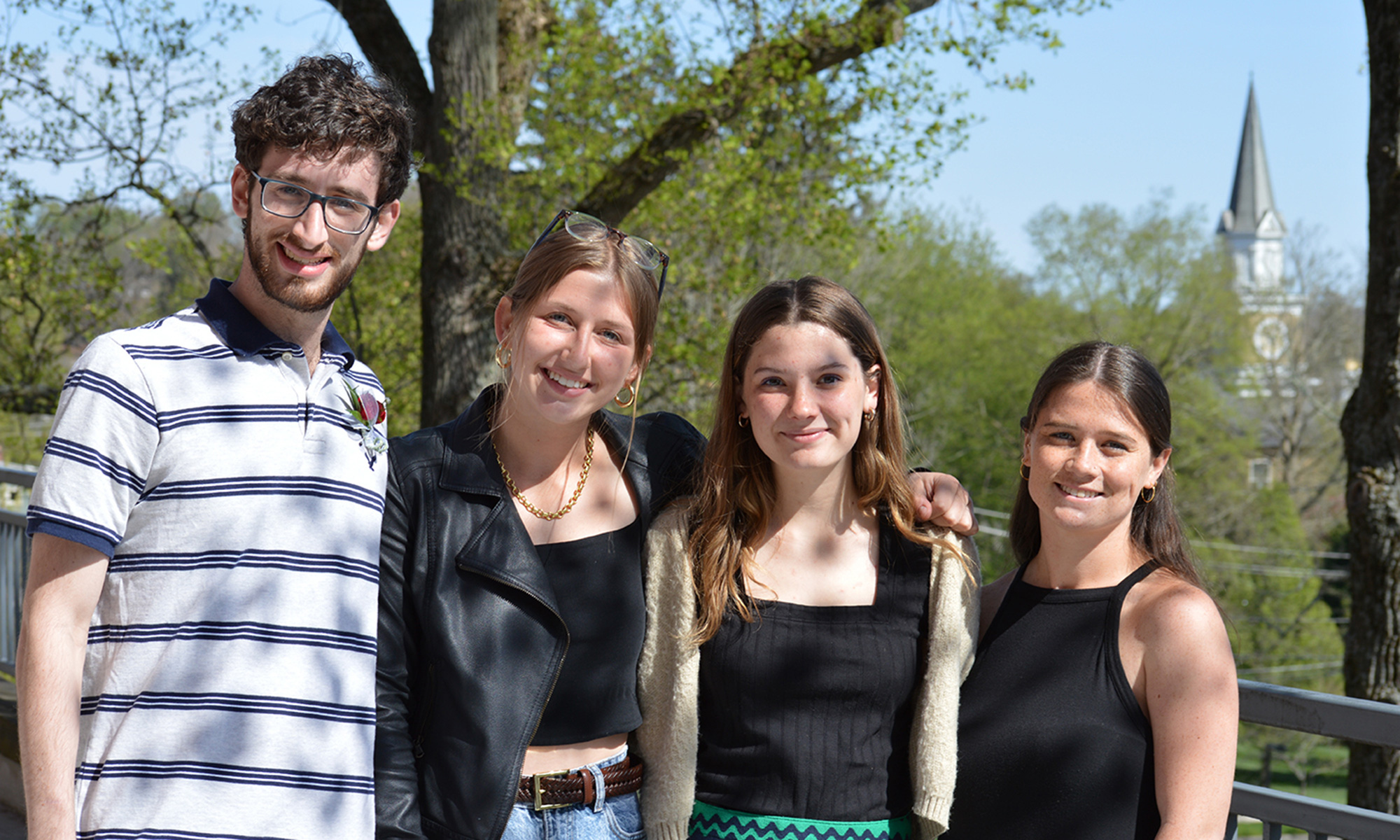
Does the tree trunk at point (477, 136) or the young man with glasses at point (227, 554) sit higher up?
the tree trunk at point (477, 136)

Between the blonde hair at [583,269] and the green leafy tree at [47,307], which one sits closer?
the blonde hair at [583,269]

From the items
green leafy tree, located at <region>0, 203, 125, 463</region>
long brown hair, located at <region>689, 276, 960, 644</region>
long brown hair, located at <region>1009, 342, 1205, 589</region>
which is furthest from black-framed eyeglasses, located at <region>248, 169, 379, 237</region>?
green leafy tree, located at <region>0, 203, 125, 463</region>

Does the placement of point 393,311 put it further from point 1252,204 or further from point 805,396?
point 1252,204

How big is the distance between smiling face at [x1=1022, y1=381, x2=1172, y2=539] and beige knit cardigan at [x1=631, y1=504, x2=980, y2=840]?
0.25 m

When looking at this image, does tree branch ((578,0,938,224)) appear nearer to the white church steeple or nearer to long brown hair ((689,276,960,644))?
long brown hair ((689,276,960,644))

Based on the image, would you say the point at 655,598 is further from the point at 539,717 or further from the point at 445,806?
the point at 445,806

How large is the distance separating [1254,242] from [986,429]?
6502 cm

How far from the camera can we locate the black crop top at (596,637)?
2127 millimetres

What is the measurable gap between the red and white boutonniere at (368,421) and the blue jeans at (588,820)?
72 cm

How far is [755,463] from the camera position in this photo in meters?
2.45

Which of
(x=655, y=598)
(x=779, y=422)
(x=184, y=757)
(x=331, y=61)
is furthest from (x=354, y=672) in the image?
(x=331, y=61)

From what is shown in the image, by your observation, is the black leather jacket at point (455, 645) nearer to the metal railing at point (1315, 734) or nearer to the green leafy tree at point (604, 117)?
the metal railing at point (1315, 734)

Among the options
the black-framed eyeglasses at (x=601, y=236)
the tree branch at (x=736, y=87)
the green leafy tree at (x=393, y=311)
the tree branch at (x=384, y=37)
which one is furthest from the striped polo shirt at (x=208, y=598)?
the green leafy tree at (x=393, y=311)

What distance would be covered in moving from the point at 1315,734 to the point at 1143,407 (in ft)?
2.20
